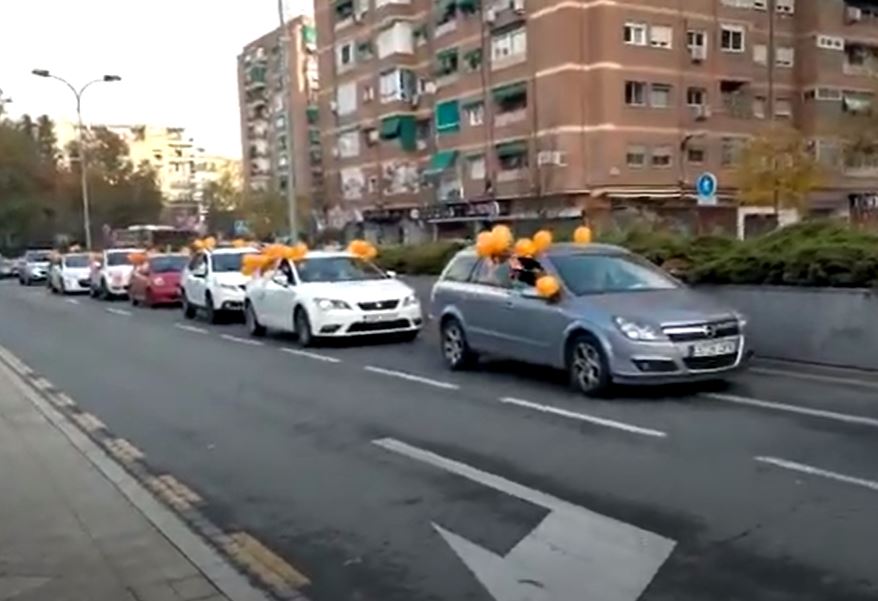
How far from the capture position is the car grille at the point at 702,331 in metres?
9.60

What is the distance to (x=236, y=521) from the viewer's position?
6195mm

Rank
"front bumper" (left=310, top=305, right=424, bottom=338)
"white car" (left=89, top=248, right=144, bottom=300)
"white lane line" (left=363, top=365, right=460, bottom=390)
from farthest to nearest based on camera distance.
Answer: "white car" (left=89, top=248, right=144, bottom=300) → "front bumper" (left=310, top=305, right=424, bottom=338) → "white lane line" (left=363, top=365, right=460, bottom=390)

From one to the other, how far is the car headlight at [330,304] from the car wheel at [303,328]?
0.35 meters

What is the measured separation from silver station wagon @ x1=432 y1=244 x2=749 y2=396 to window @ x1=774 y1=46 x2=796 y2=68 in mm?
42199

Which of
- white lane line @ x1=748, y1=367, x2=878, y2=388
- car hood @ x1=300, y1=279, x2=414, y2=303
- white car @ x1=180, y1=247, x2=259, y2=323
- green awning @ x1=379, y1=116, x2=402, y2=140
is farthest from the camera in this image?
green awning @ x1=379, y1=116, x2=402, y2=140

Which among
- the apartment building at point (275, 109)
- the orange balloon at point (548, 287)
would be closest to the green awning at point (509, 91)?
the apartment building at point (275, 109)

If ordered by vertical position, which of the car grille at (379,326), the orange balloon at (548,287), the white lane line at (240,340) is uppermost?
the orange balloon at (548,287)

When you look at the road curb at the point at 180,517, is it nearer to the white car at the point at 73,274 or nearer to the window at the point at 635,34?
the white car at the point at 73,274

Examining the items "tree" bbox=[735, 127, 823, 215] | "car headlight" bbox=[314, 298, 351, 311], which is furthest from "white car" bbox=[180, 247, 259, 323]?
"tree" bbox=[735, 127, 823, 215]

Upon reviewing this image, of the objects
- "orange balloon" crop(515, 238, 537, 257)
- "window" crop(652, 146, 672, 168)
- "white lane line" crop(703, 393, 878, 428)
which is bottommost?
"white lane line" crop(703, 393, 878, 428)

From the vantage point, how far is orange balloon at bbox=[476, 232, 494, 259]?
40.1 feet

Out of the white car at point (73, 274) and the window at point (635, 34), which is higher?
the window at point (635, 34)

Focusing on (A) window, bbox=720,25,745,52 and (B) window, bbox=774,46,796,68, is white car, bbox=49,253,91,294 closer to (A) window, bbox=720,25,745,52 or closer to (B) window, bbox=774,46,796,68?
(A) window, bbox=720,25,745,52

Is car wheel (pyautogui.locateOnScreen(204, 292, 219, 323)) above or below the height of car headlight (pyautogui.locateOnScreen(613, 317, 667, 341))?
below
